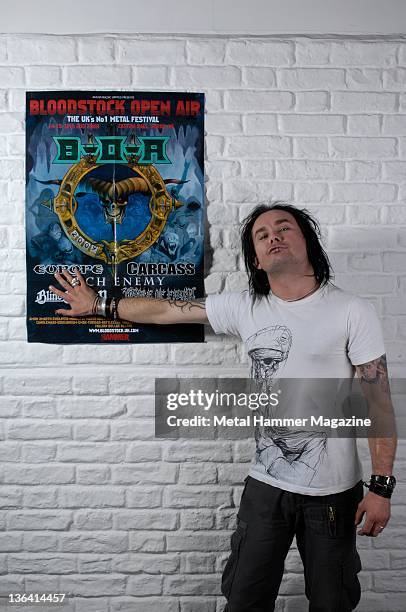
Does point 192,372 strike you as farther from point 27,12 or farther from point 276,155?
point 27,12

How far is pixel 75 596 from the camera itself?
2.05m

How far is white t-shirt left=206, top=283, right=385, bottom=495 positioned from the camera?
5.51 feet

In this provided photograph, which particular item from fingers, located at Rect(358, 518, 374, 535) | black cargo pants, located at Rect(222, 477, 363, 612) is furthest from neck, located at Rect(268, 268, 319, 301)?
fingers, located at Rect(358, 518, 374, 535)

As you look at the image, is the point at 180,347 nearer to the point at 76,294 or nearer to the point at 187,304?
the point at 187,304

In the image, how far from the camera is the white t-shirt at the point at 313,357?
5.51ft

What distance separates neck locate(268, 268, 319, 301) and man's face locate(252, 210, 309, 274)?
3cm

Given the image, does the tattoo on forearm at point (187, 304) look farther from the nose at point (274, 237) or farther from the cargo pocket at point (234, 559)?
the cargo pocket at point (234, 559)

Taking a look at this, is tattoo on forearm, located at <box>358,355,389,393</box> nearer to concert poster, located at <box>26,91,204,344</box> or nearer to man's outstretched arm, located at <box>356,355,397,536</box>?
man's outstretched arm, located at <box>356,355,397,536</box>

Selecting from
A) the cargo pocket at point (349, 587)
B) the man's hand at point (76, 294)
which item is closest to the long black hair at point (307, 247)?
the man's hand at point (76, 294)

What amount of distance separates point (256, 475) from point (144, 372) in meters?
0.57

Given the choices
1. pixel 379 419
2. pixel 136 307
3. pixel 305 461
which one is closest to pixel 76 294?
pixel 136 307

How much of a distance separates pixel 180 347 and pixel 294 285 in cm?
51

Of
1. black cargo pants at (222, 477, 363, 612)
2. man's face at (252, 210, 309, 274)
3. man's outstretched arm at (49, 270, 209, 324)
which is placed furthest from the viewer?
man's outstretched arm at (49, 270, 209, 324)

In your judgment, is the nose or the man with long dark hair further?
the nose
